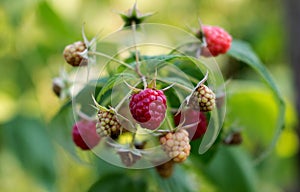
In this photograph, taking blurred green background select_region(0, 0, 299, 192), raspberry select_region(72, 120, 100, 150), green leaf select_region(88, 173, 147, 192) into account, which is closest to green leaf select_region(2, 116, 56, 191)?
blurred green background select_region(0, 0, 299, 192)

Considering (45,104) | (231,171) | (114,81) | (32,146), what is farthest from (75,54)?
(45,104)

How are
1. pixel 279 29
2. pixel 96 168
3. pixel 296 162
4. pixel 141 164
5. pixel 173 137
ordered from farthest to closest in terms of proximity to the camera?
pixel 279 29, pixel 296 162, pixel 96 168, pixel 141 164, pixel 173 137

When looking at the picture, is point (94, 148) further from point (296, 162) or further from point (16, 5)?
point (296, 162)

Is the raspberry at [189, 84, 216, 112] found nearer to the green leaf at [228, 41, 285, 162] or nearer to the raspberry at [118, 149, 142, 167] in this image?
the raspberry at [118, 149, 142, 167]

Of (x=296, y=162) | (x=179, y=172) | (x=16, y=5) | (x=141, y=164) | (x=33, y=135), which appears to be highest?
(x=16, y=5)

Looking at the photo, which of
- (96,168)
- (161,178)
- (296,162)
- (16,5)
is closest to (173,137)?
(161,178)

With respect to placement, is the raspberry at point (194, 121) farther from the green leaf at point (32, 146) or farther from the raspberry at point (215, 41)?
the green leaf at point (32, 146)
